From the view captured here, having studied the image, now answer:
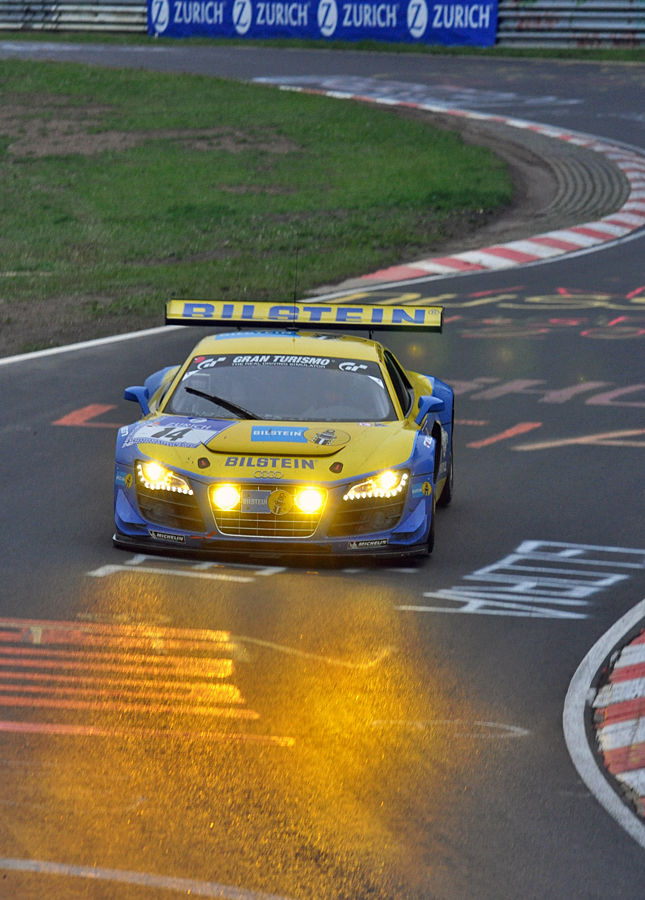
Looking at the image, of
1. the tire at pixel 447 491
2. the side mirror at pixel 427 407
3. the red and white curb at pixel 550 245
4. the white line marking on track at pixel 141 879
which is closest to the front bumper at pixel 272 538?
the side mirror at pixel 427 407

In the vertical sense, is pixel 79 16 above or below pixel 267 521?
above

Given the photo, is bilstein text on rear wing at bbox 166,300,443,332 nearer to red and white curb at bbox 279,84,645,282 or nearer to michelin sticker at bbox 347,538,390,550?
michelin sticker at bbox 347,538,390,550

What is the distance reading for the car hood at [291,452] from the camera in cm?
850

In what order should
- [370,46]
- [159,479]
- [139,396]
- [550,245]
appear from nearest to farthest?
[159,479]
[139,396]
[550,245]
[370,46]

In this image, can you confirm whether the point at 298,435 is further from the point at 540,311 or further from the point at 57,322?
the point at 540,311

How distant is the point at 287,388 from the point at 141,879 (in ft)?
17.1

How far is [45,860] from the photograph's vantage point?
487 cm

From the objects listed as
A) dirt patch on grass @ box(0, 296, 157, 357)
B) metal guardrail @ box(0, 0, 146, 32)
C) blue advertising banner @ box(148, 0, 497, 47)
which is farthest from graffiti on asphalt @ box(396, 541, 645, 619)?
metal guardrail @ box(0, 0, 146, 32)

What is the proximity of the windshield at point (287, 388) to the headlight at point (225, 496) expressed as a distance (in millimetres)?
928

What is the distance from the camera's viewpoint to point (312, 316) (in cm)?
1084

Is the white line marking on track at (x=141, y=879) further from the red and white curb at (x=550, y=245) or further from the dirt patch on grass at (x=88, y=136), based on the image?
the dirt patch on grass at (x=88, y=136)

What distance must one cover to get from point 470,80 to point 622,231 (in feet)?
53.6

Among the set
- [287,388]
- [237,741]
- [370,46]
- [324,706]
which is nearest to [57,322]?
[287,388]

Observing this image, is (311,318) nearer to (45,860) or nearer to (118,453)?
(118,453)
